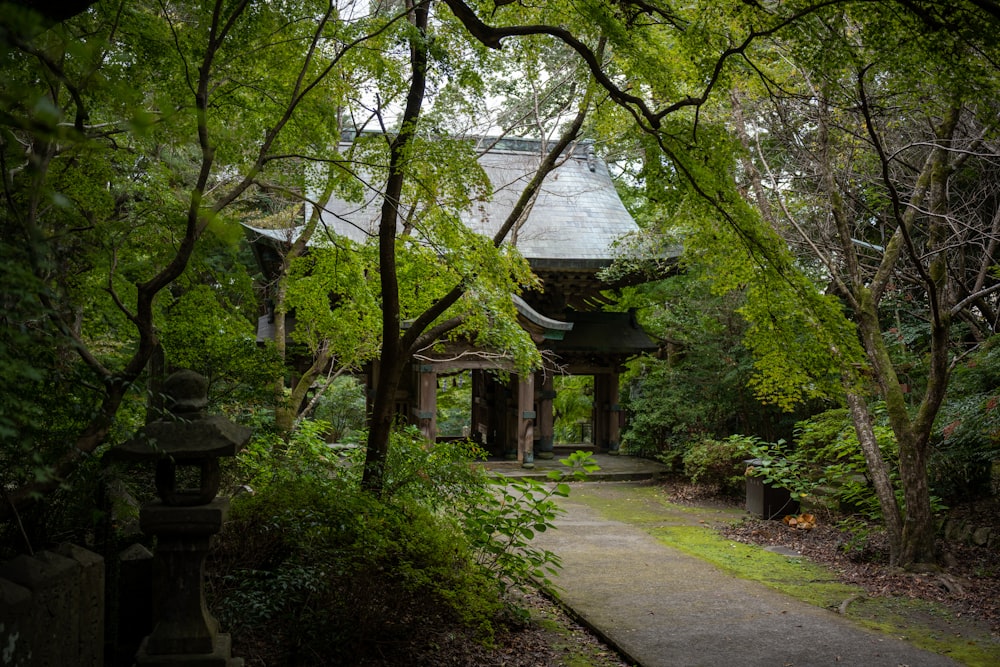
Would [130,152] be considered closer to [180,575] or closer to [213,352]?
[213,352]

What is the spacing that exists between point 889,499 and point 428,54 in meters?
5.68

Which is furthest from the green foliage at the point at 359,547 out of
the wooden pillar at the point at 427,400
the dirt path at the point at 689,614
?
the wooden pillar at the point at 427,400

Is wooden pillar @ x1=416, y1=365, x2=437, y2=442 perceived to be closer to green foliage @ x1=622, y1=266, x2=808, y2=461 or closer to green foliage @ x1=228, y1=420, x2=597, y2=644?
green foliage @ x1=622, y1=266, x2=808, y2=461

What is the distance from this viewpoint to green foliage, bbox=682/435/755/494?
1092 cm

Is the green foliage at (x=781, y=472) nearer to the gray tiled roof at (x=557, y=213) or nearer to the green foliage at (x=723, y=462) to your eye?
the green foliage at (x=723, y=462)

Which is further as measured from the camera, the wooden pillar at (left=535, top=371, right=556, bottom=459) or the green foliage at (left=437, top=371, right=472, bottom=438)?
the green foliage at (left=437, top=371, right=472, bottom=438)

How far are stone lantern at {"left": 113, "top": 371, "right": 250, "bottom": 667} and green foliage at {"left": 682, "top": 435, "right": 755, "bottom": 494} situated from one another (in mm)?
8608

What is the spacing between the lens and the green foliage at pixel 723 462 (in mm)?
10922

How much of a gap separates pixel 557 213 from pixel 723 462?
606 cm

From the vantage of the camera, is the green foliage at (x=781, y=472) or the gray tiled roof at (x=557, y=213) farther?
the gray tiled roof at (x=557, y=213)

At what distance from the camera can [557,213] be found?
14812mm

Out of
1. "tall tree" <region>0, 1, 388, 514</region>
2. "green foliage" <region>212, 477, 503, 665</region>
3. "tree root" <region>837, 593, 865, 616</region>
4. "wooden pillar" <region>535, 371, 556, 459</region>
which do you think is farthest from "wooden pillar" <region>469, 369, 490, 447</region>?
"green foliage" <region>212, 477, 503, 665</region>

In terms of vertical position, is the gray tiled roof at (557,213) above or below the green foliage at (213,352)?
above

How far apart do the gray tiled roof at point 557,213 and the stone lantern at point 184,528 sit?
27.6ft
